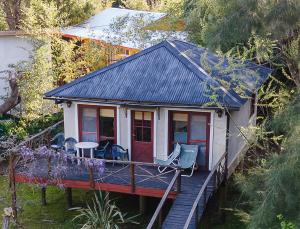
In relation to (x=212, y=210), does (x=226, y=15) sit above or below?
above

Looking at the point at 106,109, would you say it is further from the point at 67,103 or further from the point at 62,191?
the point at 62,191

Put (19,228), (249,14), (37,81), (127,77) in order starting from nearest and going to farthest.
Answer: (249,14) → (19,228) → (127,77) → (37,81)

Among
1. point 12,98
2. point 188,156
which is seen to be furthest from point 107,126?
point 12,98

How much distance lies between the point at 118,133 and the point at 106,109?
92 cm

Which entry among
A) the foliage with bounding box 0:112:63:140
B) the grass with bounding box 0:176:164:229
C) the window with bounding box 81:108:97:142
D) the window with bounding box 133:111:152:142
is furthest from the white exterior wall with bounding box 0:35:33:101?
the window with bounding box 133:111:152:142

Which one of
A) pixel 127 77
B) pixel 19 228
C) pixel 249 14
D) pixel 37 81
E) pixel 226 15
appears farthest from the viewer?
pixel 37 81

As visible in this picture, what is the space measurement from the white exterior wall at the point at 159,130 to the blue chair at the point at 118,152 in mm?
242

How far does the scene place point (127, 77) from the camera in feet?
53.9

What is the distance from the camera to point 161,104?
15250 mm

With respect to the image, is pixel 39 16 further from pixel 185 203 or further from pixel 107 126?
pixel 185 203

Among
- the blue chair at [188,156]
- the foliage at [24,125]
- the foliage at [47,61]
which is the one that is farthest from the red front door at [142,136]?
the foliage at [47,61]

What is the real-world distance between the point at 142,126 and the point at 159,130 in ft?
2.08

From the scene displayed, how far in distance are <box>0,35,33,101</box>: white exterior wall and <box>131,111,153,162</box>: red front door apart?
1094 cm

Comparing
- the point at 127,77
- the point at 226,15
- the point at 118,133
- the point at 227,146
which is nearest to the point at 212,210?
the point at 227,146
